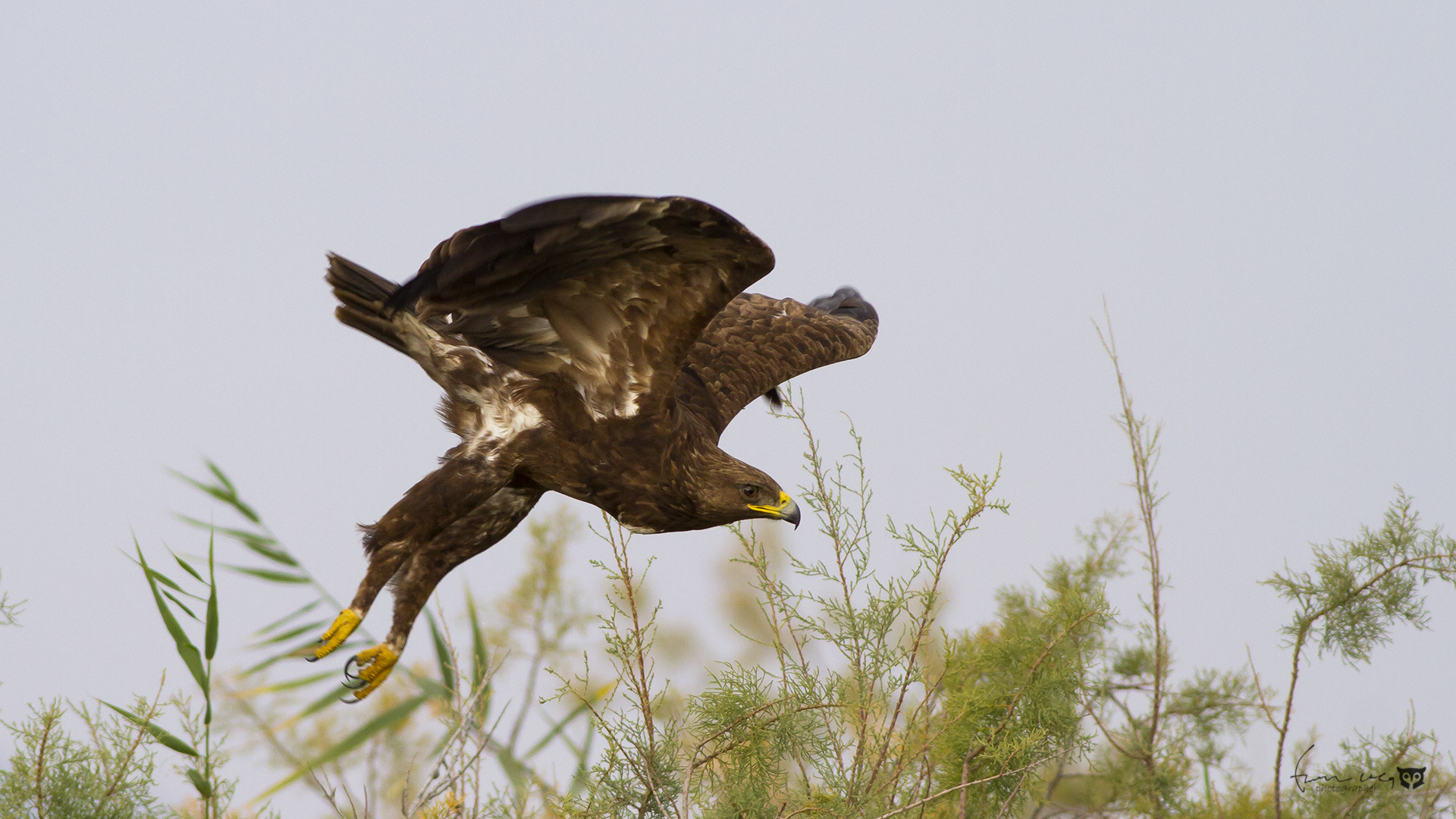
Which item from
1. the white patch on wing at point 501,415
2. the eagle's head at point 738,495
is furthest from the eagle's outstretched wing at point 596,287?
the eagle's head at point 738,495

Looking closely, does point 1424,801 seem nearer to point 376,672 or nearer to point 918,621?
point 918,621

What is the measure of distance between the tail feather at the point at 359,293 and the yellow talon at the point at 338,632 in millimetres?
1204

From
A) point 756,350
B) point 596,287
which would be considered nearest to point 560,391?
point 596,287

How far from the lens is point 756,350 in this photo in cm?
626

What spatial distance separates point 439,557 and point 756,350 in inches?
82.5

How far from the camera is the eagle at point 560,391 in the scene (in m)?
4.22

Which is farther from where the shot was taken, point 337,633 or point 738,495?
point 738,495

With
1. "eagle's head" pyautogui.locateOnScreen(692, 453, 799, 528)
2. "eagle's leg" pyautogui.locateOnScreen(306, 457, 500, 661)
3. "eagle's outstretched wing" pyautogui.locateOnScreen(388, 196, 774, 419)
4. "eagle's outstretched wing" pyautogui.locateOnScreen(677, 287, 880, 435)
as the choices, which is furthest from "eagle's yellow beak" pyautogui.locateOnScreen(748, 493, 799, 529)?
"eagle's leg" pyautogui.locateOnScreen(306, 457, 500, 661)

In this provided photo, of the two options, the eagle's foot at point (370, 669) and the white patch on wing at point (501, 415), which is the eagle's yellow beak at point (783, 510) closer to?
the white patch on wing at point (501, 415)

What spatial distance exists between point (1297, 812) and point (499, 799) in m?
3.87

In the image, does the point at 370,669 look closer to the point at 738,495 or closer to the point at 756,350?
the point at 738,495

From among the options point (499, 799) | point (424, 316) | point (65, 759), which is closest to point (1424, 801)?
point (499, 799)

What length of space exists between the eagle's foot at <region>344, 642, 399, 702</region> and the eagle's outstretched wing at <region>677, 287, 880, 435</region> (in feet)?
5.71

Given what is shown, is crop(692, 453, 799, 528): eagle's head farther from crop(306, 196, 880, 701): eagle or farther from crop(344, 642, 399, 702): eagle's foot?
crop(344, 642, 399, 702): eagle's foot
